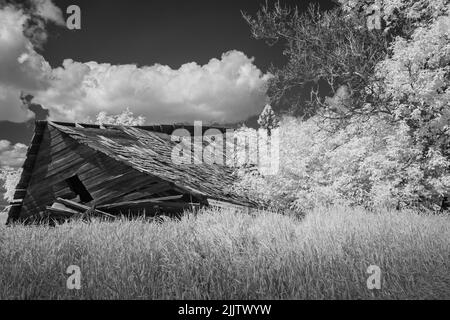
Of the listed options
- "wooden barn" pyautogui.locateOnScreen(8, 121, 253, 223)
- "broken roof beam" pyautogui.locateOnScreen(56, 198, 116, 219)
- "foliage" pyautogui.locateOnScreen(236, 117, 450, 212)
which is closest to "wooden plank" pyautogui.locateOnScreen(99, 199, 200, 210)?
"wooden barn" pyautogui.locateOnScreen(8, 121, 253, 223)

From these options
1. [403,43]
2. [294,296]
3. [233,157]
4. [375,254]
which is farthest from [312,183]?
[294,296]

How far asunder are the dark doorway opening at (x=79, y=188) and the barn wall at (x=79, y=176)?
20cm

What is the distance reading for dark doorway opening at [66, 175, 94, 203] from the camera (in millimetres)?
12328

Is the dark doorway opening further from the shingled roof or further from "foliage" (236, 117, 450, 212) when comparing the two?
"foliage" (236, 117, 450, 212)

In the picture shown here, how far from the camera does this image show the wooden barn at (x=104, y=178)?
35.0ft

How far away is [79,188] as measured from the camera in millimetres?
12406

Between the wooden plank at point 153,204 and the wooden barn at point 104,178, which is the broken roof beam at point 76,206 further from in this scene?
the wooden plank at point 153,204

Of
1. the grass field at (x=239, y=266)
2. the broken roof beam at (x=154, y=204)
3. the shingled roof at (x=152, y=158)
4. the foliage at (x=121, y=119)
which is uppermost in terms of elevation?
the foliage at (x=121, y=119)

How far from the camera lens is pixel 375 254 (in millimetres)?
4410

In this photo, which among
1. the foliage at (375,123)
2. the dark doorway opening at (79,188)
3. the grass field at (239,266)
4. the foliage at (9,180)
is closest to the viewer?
the grass field at (239,266)

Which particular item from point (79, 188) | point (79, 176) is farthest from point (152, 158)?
point (79, 188)

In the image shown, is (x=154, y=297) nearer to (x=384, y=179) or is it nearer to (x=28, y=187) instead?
(x=384, y=179)

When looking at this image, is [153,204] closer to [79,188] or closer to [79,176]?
[79,176]

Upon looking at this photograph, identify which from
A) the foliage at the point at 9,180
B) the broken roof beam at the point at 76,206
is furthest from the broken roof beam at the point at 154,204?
the foliage at the point at 9,180
